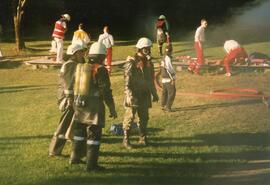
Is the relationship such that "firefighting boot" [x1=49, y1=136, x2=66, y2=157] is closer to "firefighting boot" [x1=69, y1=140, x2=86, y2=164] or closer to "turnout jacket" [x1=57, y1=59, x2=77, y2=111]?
"firefighting boot" [x1=69, y1=140, x2=86, y2=164]

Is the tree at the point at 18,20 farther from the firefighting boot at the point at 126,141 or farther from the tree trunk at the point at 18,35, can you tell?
the firefighting boot at the point at 126,141

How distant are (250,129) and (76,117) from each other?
Answer: 13.7 feet

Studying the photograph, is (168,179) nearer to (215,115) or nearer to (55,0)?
(215,115)

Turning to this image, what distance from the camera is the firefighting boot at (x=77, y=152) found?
8492 millimetres

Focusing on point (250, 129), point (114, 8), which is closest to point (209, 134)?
point (250, 129)

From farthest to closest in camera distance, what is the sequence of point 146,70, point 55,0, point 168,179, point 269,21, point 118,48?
point 55,0 → point 118,48 → point 146,70 → point 168,179 → point 269,21

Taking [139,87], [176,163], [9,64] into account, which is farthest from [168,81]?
[9,64]

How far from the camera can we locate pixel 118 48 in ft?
94.4

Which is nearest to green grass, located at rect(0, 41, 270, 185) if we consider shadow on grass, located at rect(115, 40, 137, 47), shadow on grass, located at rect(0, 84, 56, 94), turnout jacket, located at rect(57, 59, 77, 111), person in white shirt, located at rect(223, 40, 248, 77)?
shadow on grass, located at rect(0, 84, 56, 94)

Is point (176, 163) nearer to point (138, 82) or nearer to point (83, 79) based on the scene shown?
point (138, 82)

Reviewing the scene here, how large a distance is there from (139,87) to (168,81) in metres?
3.43

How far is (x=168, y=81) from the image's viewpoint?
507 inches

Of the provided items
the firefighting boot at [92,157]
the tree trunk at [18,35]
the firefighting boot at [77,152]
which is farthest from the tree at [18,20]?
the firefighting boot at [92,157]

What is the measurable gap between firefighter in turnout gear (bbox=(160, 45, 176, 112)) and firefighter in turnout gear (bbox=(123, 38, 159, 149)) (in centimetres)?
290
